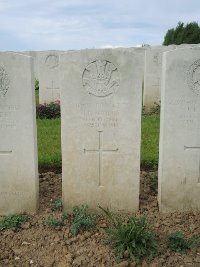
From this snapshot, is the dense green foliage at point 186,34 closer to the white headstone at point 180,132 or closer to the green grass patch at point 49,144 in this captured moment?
the green grass patch at point 49,144

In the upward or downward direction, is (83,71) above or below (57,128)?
above

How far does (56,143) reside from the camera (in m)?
6.98

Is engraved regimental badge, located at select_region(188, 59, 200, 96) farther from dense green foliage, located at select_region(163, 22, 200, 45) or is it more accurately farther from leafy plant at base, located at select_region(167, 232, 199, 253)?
dense green foliage, located at select_region(163, 22, 200, 45)

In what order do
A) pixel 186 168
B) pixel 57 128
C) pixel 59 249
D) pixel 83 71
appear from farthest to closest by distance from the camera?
pixel 57 128 < pixel 186 168 < pixel 83 71 < pixel 59 249

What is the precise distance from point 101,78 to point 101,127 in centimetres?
54

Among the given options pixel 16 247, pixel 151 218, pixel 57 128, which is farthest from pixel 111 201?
pixel 57 128

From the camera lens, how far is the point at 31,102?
4012 millimetres

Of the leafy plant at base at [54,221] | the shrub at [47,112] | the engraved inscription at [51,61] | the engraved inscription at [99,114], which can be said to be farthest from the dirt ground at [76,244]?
the engraved inscription at [51,61]

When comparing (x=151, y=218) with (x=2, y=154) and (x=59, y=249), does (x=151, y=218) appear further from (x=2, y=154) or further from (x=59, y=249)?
(x=2, y=154)

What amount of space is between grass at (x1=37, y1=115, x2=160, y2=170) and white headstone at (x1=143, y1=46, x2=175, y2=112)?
1.74m

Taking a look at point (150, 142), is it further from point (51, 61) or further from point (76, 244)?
point (51, 61)

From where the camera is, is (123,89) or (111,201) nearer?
(123,89)

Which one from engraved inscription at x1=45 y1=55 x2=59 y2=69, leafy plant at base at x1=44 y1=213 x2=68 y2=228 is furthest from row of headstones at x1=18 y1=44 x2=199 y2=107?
leafy plant at base at x1=44 y1=213 x2=68 y2=228

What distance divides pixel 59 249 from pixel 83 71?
187cm
